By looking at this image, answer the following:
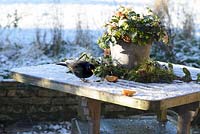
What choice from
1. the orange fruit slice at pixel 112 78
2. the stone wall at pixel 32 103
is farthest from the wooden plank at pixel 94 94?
the stone wall at pixel 32 103

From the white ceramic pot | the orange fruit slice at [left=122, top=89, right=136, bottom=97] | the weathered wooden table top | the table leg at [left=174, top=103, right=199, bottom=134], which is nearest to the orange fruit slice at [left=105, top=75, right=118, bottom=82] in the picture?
the weathered wooden table top

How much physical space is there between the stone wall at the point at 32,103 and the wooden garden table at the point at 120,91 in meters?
1.45

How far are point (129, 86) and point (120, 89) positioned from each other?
0.11 m

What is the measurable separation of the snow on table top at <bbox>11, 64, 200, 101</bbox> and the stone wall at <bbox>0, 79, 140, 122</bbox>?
1535 mm

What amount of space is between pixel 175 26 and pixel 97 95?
362cm

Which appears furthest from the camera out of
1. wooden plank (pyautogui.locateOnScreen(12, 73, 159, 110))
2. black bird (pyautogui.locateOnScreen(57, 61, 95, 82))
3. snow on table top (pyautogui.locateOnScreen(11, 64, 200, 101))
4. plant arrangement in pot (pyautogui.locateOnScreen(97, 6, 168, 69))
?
plant arrangement in pot (pyautogui.locateOnScreen(97, 6, 168, 69))

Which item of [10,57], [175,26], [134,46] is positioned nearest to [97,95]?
[134,46]

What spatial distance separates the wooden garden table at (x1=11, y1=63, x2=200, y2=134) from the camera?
293 cm

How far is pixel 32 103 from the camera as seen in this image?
17.2 feet

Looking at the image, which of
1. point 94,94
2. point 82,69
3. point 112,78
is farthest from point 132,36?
Answer: point 94,94

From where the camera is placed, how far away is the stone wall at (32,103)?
521 cm

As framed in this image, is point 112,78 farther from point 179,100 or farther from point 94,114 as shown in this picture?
point 179,100

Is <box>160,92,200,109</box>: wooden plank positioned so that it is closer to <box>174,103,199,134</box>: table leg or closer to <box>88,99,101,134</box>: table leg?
<box>174,103,199,134</box>: table leg

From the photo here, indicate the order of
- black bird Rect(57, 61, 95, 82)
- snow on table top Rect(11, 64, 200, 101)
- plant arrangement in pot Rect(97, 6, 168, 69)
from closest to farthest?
snow on table top Rect(11, 64, 200, 101), black bird Rect(57, 61, 95, 82), plant arrangement in pot Rect(97, 6, 168, 69)
